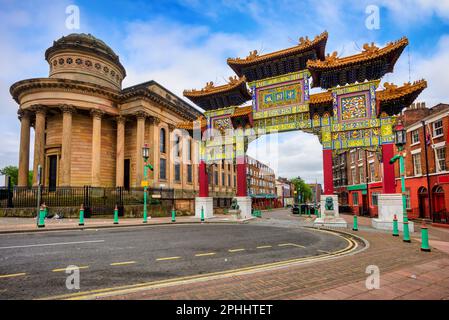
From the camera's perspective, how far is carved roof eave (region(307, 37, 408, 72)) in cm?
1527

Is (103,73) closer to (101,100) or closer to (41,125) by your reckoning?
(101,100)

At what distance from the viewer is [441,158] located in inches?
852

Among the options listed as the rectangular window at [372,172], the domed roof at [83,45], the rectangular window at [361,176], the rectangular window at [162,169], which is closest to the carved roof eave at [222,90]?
the rectangular window at [162,169]

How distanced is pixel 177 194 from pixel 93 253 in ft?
81.3

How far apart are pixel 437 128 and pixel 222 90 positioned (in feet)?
62.1

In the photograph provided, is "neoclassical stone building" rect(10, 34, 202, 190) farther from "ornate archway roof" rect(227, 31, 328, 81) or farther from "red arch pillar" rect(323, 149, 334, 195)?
"red arch pillar" rect(323, 149, 334, 195)

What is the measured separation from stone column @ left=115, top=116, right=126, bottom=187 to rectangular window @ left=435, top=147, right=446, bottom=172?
1213 inches

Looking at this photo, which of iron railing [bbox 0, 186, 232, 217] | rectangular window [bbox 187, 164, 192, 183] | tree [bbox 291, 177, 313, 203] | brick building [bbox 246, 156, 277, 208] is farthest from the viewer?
tree [bbox 291, 177, 313, 203]

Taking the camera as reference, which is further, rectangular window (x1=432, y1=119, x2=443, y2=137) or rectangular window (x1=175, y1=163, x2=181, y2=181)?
rectangular window (x1=175, y1=163, x2=181, y2=181)

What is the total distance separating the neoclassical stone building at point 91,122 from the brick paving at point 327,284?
25.5 meters

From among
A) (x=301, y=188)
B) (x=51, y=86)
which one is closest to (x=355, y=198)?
(x=51, y=86)

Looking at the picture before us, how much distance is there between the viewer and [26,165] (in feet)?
90.5

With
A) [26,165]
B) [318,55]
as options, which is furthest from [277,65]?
[26,165]

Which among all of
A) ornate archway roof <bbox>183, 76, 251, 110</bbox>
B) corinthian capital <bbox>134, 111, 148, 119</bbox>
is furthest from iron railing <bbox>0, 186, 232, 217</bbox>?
ornate archway roof <bbox>183, 76, 251, 110</bbox>
